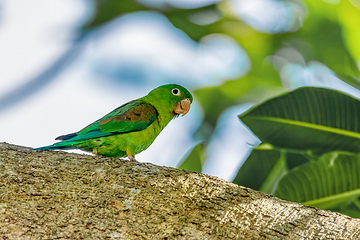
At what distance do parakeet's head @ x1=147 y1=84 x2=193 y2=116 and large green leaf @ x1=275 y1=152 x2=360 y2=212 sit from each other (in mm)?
864

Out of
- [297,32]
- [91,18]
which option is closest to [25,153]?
[91,18]

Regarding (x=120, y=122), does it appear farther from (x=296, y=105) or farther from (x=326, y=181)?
(x=326, y=181)

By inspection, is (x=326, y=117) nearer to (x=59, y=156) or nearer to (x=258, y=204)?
(x=258, y=204)

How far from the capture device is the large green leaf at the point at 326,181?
286cm

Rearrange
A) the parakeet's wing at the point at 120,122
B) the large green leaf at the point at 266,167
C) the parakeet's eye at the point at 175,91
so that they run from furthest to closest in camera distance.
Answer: the parakeet's eye at the point at 175,91
the large green leaf at the point at 266,167
the parakeet's wing at the point at 120,122

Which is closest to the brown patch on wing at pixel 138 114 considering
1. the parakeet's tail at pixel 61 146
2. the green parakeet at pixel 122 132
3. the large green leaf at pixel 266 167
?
the green parakeet at pixel 122 132

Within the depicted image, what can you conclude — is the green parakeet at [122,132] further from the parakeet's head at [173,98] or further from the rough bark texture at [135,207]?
the rough bark texture at [135,207]

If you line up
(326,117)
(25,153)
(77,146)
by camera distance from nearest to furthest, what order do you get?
(25,153) → (77,146) → (326,117)

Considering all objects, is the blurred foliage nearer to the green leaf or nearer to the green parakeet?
the green leaf

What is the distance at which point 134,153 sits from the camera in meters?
2.76

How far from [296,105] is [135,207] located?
1.54 m

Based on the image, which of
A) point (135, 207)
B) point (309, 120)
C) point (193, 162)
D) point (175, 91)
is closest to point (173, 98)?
point (175, 91)

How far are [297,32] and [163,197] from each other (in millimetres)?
2617

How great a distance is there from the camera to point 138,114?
9.16 ft
